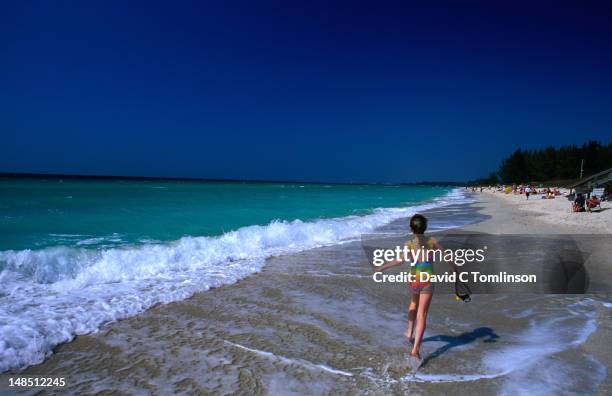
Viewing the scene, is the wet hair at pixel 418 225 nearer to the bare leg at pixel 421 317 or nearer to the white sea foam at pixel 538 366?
the bare leg at pixel 421 317

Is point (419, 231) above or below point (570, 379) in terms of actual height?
above

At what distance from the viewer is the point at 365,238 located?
582 inches

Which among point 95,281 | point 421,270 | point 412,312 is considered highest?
point 421,270

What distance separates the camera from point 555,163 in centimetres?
9825

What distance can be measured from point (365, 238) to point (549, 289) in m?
7.70

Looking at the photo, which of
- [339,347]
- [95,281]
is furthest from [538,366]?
[95,281]

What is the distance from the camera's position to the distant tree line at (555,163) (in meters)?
87.8

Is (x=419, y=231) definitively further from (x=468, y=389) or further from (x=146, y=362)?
(x=146, y=362)

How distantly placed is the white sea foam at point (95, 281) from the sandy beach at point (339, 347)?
0.39 m

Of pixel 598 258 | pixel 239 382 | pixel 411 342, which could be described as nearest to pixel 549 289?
pixel 598 258

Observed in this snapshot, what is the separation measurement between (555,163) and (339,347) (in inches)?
4651

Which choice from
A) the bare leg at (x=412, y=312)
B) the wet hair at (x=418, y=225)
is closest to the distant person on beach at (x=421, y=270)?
the wet hair at (x=418, y=225)

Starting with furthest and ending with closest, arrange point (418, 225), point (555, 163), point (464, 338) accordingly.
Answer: point (555, 163) → point (464, 338) → point (418, 225)

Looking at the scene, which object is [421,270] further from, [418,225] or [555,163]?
[555,163]
